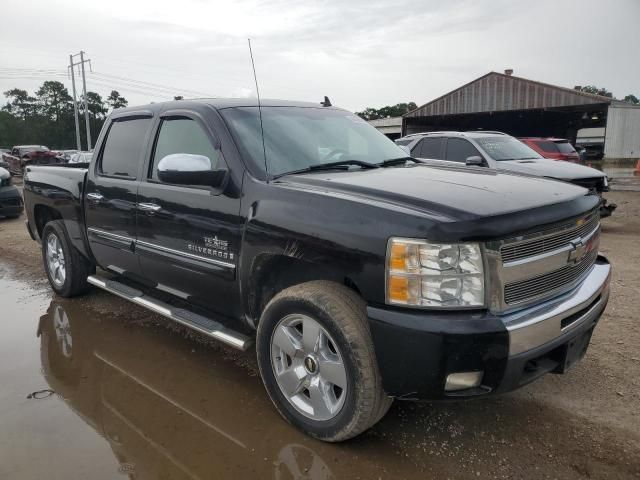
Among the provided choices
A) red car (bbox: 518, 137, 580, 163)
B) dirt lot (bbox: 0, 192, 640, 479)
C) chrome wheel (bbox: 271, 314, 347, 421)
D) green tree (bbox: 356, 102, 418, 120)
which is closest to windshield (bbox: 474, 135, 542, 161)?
red car (bbox: 518, 137, 580, 163)

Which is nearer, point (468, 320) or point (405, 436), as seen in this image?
point (468, 320)

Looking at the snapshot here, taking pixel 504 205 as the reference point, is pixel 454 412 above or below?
below

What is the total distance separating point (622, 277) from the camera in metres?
5.52

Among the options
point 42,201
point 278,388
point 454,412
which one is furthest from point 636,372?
point 42,201

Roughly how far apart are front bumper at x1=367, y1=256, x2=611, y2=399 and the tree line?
245ft

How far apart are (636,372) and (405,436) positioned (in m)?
1.81

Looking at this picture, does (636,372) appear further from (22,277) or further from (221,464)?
(22,277)

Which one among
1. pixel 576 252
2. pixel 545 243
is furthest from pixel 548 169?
pixel 545 243

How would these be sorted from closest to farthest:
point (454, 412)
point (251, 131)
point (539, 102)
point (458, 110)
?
point (454, 412) < point (251, 131) < point (539, 102) < point (458, 110)

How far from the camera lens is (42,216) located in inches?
218

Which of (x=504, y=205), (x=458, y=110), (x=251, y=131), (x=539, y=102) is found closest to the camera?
(x=504, y=205)

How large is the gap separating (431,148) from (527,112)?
24.3 m

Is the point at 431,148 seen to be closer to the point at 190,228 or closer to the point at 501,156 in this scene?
the point at 501,156

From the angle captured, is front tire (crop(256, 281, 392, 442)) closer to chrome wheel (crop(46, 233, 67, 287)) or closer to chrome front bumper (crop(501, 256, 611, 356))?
chrome front bumper (crop(501, 256, 611, 356))
